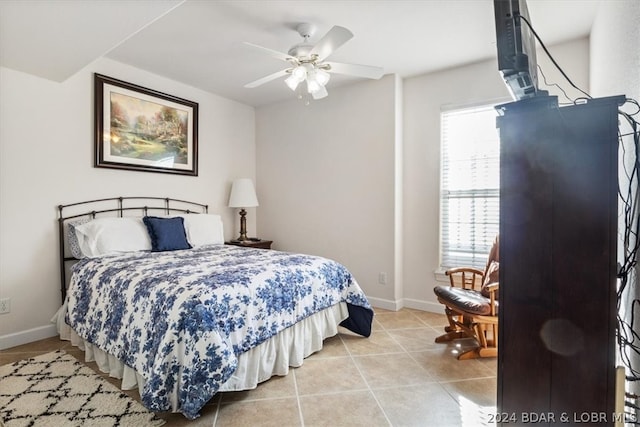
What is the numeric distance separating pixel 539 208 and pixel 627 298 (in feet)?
2.90

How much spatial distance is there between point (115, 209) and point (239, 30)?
2.11 meters

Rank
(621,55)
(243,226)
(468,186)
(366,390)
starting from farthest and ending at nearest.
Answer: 1. (243,226)
2. (468,186)
3. (366,390)
4. (621,55)

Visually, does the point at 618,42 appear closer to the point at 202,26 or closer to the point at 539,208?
the point at 539,208

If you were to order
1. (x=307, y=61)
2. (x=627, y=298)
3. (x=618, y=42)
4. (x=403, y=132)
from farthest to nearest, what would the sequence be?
(x=403, y=132)
(x=307, y=61)
(x=618, y=42)
(x=627, y=298)

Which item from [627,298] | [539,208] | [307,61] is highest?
[307,61]

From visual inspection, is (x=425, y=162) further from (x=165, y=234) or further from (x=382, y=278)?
(x=165, y=234)

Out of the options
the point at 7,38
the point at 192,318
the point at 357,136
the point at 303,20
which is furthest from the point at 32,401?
the point at 357,136

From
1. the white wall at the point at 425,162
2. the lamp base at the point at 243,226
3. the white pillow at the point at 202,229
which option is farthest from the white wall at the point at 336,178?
the white pillow at the point at 202,229

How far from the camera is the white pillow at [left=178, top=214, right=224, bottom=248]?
3.47m

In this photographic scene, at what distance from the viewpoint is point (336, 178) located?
4031 millimetres

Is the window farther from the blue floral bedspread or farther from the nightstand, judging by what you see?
the nightstand

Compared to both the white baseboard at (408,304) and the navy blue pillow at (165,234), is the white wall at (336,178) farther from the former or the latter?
the navy blue pillow at (165,234)

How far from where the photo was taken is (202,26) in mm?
2605

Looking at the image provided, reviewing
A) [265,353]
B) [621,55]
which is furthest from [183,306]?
[621,55]
